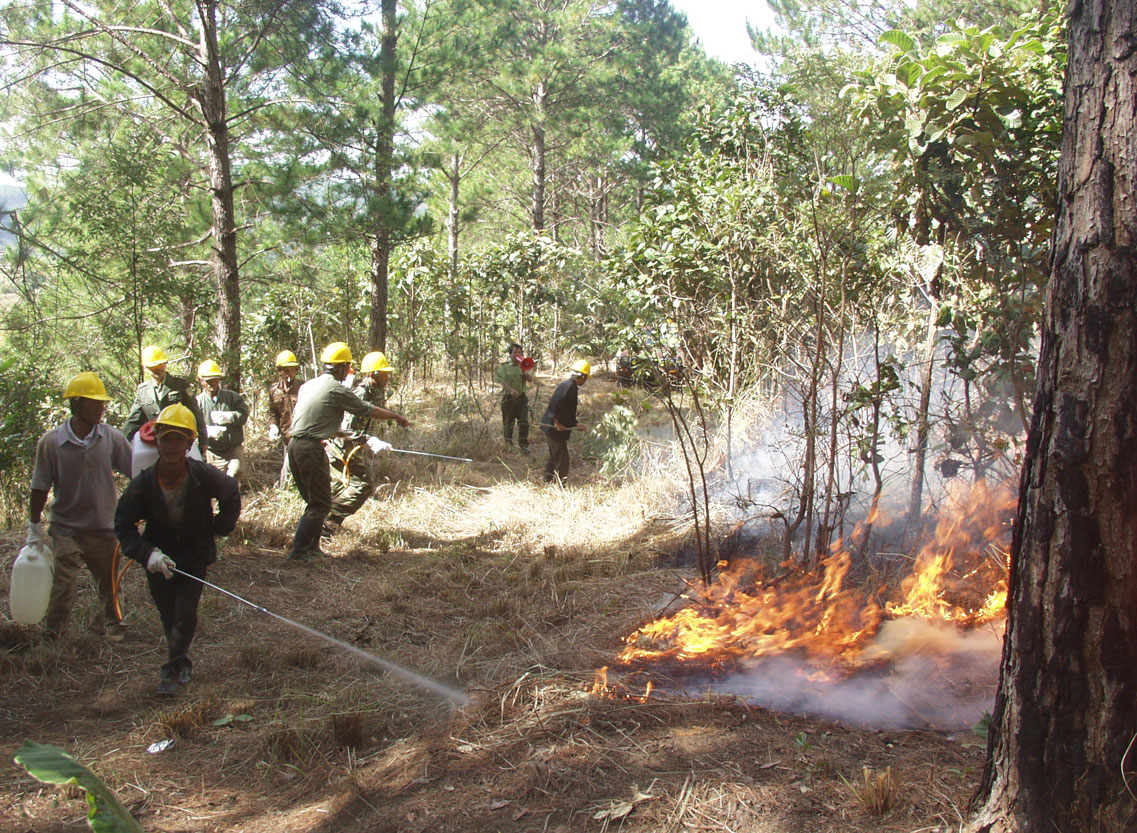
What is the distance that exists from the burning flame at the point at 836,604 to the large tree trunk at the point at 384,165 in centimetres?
726

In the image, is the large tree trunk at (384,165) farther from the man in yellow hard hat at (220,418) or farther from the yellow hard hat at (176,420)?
the yellow hard hat at (176,420)

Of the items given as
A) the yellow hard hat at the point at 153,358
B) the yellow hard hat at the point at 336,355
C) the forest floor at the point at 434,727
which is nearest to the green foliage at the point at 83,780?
the forest floor at the point at 434,727

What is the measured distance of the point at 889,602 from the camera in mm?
4965

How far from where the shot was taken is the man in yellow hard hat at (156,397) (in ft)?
21.3

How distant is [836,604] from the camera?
4.89 metres

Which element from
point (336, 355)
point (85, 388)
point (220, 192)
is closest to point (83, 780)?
point (85, 388)

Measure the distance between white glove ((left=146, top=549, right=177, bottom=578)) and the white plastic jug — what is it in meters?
0.84

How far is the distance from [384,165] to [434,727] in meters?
8.83

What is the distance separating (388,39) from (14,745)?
437 inches

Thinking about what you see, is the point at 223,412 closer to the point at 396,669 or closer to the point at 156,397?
the point at 156,397

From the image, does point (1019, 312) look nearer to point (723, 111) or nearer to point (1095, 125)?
point (1095, 125)

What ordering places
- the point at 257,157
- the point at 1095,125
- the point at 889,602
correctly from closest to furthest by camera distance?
the point at 1095,125 → the point at 889,602 → the point at 257,157

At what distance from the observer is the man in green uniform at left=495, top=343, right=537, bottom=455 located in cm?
1241

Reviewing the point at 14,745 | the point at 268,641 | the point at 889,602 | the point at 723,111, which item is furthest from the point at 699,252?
the point at 14,745
